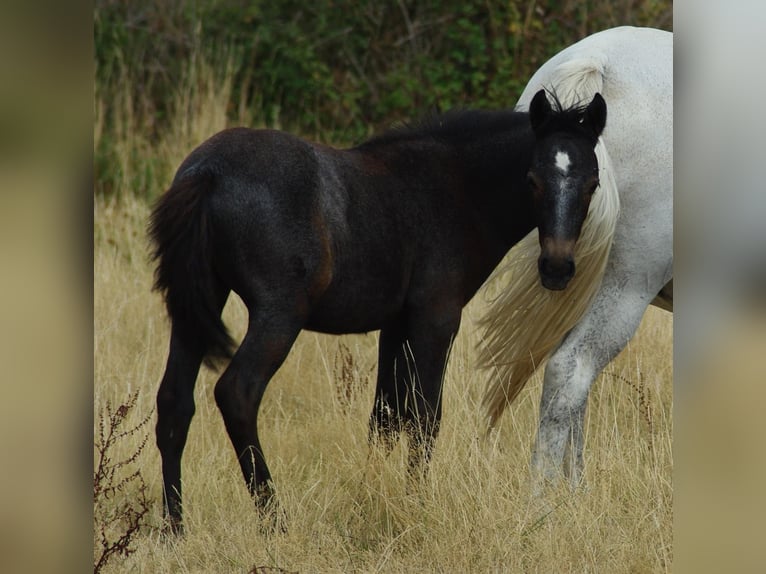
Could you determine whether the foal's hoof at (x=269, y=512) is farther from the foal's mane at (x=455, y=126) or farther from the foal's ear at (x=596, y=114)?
the foal's ear at (x=596, y=114)

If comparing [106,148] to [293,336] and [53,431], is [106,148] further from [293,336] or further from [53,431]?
[53,431]

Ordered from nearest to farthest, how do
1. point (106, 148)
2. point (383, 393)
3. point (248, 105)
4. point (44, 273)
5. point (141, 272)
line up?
point (44, 273) < point (383, 393) < point (141, 272) < point (106, 148) < point (248, 105)

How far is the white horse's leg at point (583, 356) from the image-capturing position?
3.75 meters

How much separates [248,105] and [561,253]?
6.98 m

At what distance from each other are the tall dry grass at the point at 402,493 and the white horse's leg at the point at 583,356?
128mm

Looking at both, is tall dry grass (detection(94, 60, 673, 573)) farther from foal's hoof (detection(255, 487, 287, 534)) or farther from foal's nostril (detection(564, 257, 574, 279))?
foal's nostril (detection(564, 257, 574, 279))

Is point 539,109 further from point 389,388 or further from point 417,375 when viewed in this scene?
point 389,388

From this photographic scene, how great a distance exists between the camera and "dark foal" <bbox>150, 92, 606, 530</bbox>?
321 cm

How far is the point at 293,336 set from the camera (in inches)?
128

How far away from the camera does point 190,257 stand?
10.4ft

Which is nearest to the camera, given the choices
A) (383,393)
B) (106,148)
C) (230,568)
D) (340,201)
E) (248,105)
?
(230,568)

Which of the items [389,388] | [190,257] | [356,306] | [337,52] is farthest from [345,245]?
[337,52]

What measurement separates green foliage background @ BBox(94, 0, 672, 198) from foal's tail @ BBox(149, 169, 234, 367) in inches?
219

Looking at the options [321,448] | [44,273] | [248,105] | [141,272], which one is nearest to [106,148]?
[248,105]
